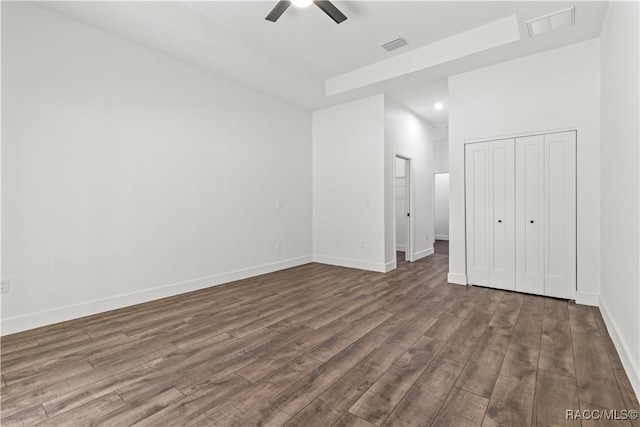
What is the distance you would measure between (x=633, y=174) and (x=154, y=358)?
3700mm

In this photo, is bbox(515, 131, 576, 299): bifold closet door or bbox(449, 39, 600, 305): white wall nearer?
bbox(449, 39, 600, 305): white wall

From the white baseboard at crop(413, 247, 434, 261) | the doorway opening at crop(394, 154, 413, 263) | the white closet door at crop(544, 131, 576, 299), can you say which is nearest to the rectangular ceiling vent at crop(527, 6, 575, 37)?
the white closet door at crop(544, 131, 576, 299)

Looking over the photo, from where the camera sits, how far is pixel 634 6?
2.00 meters

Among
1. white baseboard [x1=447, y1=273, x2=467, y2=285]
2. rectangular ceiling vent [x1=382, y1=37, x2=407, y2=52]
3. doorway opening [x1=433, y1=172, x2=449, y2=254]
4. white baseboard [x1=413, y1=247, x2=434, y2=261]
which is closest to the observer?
rectangular ceiling vent [x1=382, y1=37, x2=407, y2=52]

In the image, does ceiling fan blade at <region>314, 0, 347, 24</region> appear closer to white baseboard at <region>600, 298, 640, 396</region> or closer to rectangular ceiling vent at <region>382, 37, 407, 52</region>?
rectangular ceiling vent at <region>382, 37, 407, 52</region>

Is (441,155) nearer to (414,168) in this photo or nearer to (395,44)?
(414,168)

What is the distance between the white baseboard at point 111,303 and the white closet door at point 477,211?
3321 millimetres

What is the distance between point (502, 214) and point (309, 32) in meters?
3.50

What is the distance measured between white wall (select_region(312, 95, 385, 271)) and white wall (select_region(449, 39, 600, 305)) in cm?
126

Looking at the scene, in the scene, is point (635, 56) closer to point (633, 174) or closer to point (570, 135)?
point (633, 174)

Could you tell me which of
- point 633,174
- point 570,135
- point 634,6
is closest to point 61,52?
point 634,6

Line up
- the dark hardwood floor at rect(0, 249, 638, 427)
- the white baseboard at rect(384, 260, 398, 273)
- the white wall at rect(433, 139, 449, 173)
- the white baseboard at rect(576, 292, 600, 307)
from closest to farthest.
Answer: the dark hardwood floor at rect(0, 249, 638, 427) < the white baseboard at rect(576, 292, 600, 307) < the white baseboard at rect(384, 260, 398, 273) < the white wall at rect(433, 139, 449, 173)

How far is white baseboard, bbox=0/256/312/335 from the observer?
9.09 ft

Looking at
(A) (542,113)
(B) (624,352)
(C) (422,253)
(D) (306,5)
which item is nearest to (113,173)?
(D) (306,5)
